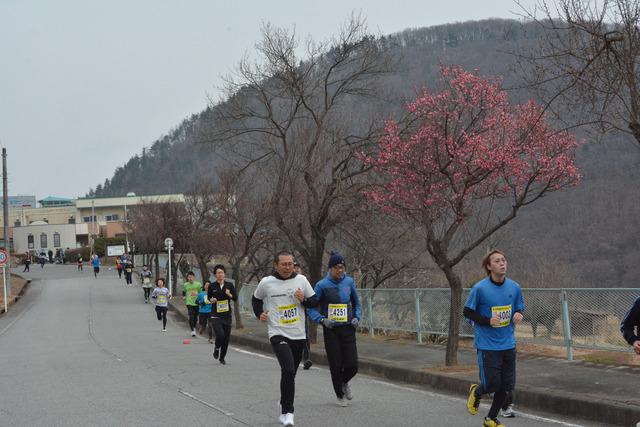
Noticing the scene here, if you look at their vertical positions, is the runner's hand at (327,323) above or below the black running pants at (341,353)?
above

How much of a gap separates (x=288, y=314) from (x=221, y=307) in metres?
7.47

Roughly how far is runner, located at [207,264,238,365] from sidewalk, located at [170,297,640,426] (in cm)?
208

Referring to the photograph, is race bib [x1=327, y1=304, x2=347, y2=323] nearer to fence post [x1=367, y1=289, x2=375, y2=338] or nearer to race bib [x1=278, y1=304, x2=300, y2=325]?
race bib [x1=278, y1=304, x2=300, y2=325]

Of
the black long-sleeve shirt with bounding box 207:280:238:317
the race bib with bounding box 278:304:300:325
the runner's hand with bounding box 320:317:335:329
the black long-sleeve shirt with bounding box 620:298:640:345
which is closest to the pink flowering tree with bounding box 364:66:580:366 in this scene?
the black long-sleeve shirt with bounding box 207:280:238:317

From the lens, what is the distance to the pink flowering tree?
13.4 meters

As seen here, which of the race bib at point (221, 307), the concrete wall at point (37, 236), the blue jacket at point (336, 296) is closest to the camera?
the blue jacket at point (336, 296)

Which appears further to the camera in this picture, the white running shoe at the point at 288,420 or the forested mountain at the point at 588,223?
the forested mountain at the point at 588,223

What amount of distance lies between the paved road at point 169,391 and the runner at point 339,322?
1.34ft

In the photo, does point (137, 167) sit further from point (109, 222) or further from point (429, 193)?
point (429, 193)

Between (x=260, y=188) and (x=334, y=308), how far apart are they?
81.1 feet

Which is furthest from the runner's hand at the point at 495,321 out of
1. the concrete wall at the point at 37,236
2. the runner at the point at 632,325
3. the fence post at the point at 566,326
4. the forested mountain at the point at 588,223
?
the concrete wall at the point at 37,236

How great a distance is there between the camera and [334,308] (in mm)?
10219

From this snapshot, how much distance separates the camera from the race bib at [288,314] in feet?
30.8

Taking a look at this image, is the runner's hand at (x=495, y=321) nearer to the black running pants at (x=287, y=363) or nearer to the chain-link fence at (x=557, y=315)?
the black running pants at (x=287, y=363)
